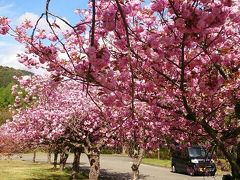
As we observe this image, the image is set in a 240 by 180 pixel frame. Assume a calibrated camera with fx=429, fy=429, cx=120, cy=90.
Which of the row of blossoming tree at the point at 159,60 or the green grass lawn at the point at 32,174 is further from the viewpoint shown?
the green grass lawn at the point at 32,174

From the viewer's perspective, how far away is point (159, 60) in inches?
197

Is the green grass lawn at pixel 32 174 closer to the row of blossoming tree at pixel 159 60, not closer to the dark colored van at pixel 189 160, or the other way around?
the dark colored van at pixel 189 160

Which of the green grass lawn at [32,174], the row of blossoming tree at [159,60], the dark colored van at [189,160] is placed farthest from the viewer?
the dark colored van at [189,160]

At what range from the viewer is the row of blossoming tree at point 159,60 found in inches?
141

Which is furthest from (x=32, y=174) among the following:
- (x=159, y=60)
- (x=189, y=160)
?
(x=159, y=60)

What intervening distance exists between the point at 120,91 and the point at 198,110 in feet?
9.37

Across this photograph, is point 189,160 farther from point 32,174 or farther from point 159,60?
point 159,60

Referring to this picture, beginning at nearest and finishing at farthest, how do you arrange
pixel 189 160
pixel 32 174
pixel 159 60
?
pixel 159 60 → pixel 32 174 → pixel 189 160

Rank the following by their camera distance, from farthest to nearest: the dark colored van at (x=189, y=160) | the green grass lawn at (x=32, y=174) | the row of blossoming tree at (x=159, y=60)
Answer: the dark colored van at (x=189, y=160)
the green grass lawn at (x=32, y=174)
the row of blossoming tree at (x=159, y=60)

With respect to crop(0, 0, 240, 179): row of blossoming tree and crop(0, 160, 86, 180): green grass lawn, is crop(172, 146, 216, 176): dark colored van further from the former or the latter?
crop(0, 0, 240, 179): row of blossoming tree

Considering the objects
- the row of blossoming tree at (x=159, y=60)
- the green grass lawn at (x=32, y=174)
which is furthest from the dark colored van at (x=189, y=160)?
the row of blossoming tree at (x=159, y=60)

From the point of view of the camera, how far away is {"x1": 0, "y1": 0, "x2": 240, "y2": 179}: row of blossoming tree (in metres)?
3.58

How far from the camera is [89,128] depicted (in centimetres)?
1875

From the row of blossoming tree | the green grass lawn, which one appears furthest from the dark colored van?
the row of blossoming tree
